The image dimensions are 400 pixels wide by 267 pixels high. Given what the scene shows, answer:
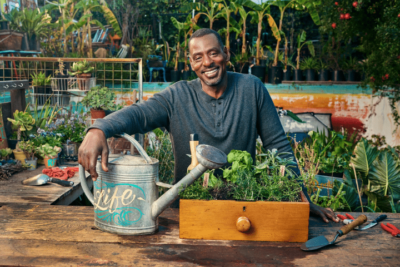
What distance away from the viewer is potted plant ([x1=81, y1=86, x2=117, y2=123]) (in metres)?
3.93

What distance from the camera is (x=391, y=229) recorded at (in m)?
1.36

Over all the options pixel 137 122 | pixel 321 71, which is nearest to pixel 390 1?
pixel 321 71

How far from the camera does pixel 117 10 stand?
9164mm

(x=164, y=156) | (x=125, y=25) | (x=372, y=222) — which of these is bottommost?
(x=164, y=156)

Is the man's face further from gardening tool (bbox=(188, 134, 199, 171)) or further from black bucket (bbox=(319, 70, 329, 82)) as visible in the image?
black bucket (bbox=(319, 70, 329, 82))

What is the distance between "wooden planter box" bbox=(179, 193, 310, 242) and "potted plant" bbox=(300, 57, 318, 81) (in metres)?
6.16

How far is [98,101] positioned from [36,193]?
176 centimetres

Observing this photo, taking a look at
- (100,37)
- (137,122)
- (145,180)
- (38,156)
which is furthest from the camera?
(100,37)

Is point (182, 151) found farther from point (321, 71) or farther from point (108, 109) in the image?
point (321, 71)

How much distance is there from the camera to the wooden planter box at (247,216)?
122 cm

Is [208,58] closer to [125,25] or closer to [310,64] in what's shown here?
[310,64]

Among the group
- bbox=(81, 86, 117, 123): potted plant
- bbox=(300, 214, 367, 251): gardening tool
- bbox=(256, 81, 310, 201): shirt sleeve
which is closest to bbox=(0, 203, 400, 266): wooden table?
bbox=(300, 214, 367, 251): gardening tool

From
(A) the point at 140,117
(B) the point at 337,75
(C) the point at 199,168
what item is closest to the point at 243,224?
(C) the point at 199,168

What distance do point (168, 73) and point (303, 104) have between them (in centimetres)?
274
